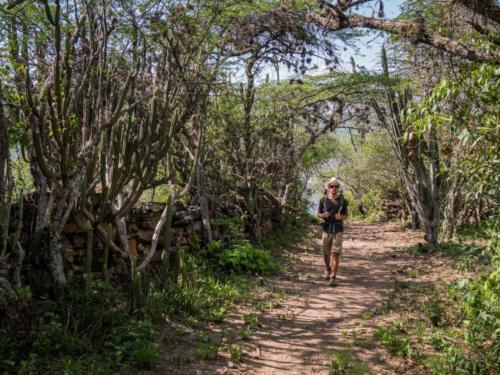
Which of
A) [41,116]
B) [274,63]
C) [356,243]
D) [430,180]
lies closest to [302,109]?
[274,63]

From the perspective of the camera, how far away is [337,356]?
4293mm

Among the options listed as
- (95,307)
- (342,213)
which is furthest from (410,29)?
(95,307)

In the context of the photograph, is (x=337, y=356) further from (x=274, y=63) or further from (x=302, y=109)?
(x=302, y=109)

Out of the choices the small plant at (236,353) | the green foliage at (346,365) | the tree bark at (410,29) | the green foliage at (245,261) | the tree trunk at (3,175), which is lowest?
the green foliage at (346,365)

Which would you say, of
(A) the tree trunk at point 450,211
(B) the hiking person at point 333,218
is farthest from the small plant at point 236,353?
(A) the tree trunk at point 450,211

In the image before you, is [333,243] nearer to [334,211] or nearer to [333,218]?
[333,218]

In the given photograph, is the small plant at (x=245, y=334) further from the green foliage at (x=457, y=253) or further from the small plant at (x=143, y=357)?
the green foliage at (x=457, y=253)

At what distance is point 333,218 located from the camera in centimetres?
712

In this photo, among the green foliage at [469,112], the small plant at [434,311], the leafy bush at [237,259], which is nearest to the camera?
the green foliage at [469,112]

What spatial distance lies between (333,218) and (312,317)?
1979 millimetres

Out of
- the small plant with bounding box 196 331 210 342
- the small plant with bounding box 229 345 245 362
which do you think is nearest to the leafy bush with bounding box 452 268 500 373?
the small plant with bounding box 229 345 245 362

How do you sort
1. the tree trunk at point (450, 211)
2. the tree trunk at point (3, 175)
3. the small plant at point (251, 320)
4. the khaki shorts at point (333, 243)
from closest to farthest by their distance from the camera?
the tree trunk at point (3, 175), the small plant at point (251, 320), the khaki shorts at point (333, 243), the tree trunk at point (450, 211)

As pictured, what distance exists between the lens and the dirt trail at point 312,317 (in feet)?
14.0

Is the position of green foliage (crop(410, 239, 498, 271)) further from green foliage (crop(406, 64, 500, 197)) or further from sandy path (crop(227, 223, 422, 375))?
green foliage (crop(406, 64, 500, 197))
